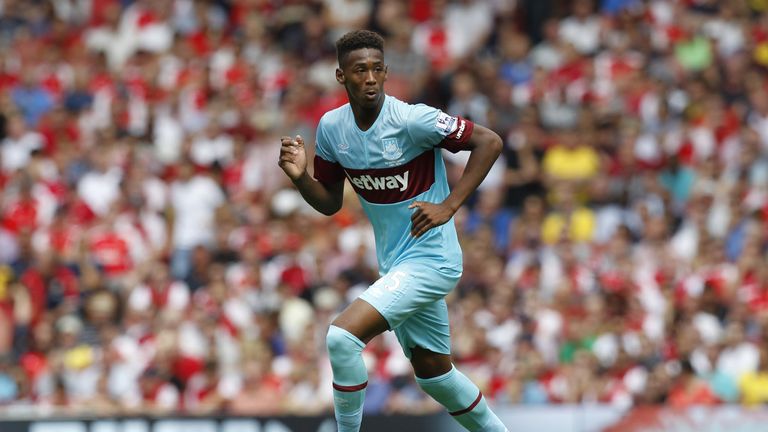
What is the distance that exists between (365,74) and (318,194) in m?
0.86

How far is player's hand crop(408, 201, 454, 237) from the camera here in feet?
24.6

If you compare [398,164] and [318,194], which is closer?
[398,164]

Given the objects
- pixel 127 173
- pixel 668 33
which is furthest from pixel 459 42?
pixel 127 173

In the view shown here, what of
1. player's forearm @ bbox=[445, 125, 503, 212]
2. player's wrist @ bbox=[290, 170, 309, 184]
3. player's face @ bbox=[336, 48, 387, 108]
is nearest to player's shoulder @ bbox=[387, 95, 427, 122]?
player's face @ bbox=[336, 48, 387, 108]

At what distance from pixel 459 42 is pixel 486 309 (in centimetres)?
504

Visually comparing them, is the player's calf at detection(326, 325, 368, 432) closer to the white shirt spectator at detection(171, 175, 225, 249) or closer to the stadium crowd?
the stadium crowd

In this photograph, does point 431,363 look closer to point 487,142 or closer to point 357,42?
point 487,142

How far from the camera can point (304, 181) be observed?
7.90 meters

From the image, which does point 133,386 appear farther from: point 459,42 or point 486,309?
point 459,42

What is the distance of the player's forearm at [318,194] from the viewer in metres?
7.94

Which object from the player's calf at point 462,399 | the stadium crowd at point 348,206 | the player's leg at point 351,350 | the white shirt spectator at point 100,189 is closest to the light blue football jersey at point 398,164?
the player's leg at point 351,350

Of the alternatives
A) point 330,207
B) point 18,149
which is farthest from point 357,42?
point 18,149

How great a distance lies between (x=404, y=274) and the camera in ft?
25.1

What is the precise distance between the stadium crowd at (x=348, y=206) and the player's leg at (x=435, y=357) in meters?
4.85
